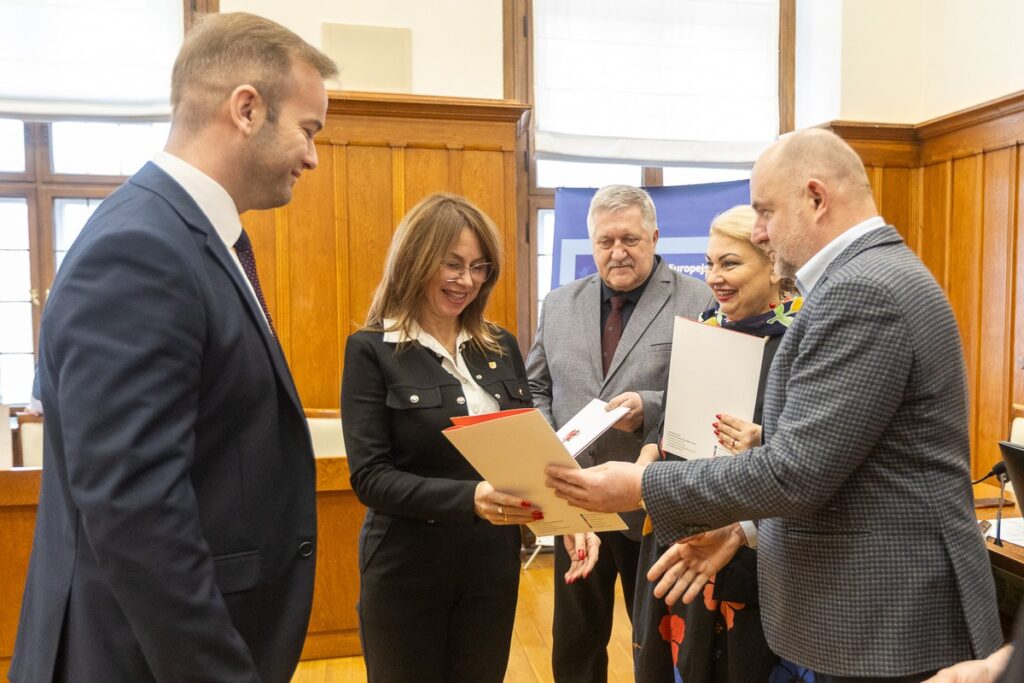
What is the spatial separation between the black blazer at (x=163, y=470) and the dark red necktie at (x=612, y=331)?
1542 mm

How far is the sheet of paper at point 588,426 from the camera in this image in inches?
73.7

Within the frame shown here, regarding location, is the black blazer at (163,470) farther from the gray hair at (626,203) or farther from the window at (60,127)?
the window at (60,127)

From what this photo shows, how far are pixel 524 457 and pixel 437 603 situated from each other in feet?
1.67

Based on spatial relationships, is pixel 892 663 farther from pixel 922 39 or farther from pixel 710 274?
pixel 922 39

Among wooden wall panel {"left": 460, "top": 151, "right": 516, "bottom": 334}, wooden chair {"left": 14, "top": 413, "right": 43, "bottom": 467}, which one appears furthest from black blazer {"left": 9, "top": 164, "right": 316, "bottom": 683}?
wooden wall panel {"left": 460, "top": 151, "right": 516, "bottom": 334}

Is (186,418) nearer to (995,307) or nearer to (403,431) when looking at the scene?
(403,431)

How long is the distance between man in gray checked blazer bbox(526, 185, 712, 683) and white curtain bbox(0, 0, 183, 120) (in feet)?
10.7

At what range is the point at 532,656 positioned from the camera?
3.49 metres

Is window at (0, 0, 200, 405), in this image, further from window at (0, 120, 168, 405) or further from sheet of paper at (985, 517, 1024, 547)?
sheet of paper at (985, 517, 1024, 547)

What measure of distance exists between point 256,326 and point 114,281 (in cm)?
21

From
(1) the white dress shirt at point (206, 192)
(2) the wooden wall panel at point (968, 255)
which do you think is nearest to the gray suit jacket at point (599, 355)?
(1) the white dress shirt at point (206, 192)

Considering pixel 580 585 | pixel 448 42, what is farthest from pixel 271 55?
pixel 448 42

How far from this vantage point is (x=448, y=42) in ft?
16.2

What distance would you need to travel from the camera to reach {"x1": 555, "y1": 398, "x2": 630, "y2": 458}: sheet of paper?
1.87 meters
